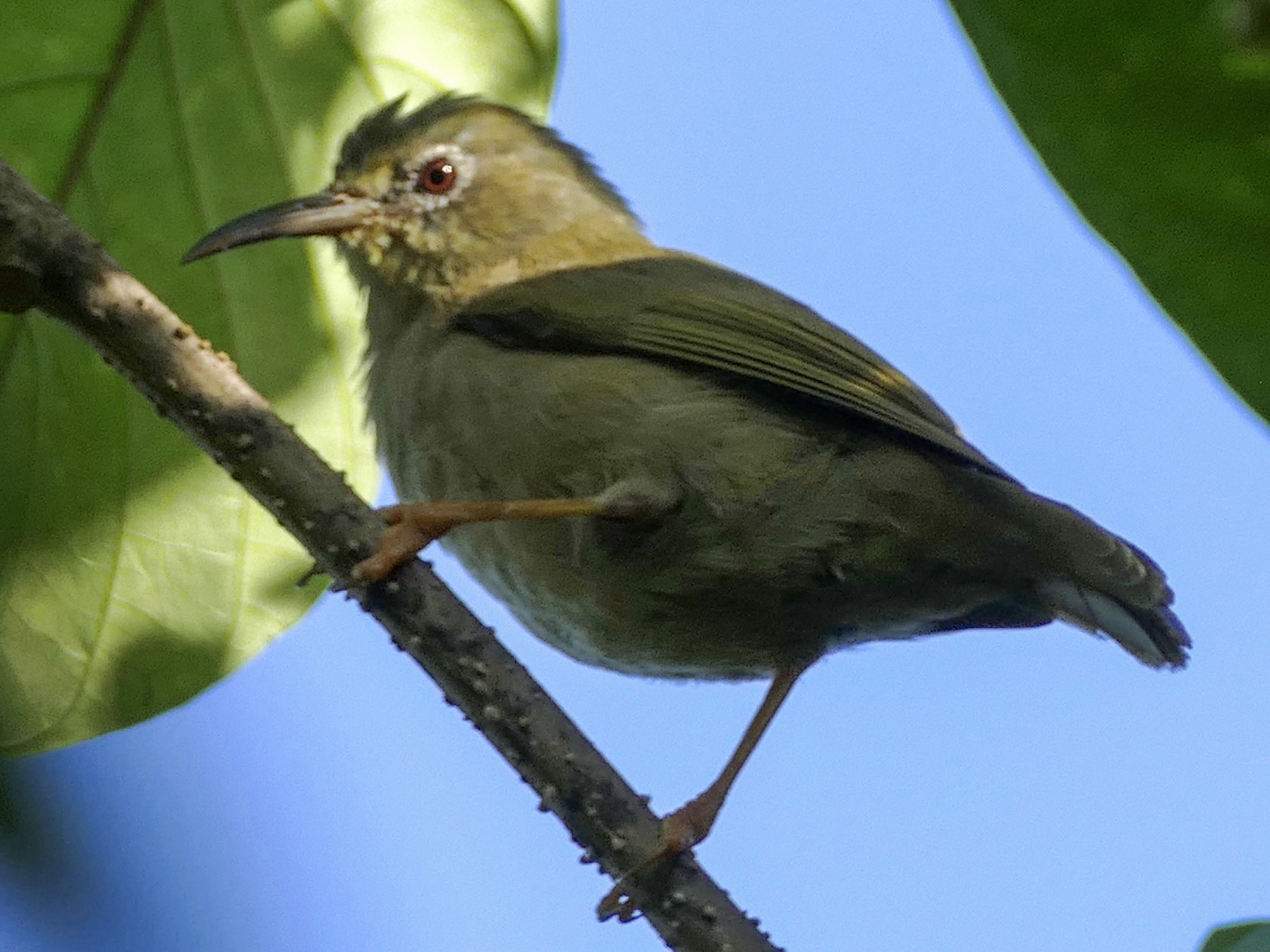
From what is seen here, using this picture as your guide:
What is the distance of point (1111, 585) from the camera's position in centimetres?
343

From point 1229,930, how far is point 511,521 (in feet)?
7.07

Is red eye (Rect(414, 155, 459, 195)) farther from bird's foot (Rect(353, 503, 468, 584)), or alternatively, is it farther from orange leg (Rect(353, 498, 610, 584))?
bird's foot (Rect(353, 503, 468, 584))

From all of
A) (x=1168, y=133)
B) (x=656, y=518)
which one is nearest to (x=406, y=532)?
(x=656, y=518)

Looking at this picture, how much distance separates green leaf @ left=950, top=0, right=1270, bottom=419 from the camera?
2.07 m

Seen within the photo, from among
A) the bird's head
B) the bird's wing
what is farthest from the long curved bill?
the bird's wing

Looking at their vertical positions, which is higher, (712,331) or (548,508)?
(712,331)

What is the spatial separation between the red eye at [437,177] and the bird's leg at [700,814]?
6.03 feet

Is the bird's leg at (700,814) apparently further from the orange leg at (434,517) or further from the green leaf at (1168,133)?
the green leaf at (1168,133)

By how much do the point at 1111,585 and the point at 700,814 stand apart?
108 cm

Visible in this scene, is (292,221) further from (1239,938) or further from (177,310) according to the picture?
(1239,938)

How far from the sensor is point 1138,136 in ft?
7.21

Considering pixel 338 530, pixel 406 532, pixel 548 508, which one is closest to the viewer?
pixel 338 530

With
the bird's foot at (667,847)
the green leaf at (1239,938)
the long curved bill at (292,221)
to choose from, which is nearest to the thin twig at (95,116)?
the long curved bill at (292,221)

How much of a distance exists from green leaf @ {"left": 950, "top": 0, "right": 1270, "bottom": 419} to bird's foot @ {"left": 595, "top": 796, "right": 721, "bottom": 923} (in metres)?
1.35
